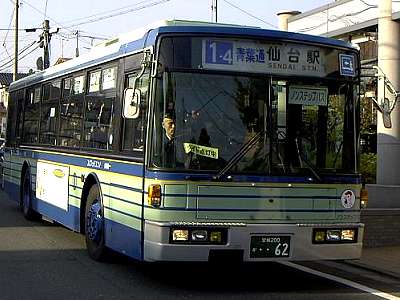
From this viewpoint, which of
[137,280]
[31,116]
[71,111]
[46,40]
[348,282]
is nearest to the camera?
[137,280]

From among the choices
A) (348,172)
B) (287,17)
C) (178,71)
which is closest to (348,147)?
(348,172)

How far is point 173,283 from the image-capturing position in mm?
8320

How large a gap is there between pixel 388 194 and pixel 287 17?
8739 millimetres

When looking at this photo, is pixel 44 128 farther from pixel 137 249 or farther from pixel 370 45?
pixel 370 45

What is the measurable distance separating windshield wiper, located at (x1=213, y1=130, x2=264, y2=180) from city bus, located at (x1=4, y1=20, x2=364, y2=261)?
11 millimetres

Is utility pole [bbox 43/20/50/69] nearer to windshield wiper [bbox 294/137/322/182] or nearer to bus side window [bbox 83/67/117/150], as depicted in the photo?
bus side window [bbox 83/67/117/150]

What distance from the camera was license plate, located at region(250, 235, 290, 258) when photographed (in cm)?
749

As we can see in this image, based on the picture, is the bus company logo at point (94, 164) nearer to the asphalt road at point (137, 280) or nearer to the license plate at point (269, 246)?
the asphalt road at point (137, 280)

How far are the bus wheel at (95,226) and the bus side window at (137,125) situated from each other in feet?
4.28

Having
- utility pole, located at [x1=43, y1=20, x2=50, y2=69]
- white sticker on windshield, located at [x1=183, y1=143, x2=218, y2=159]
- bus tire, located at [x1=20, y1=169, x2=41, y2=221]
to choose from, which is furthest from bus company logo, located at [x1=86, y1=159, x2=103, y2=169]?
utility pole, located at [x1=43, y1=20, x2=50, y2=69]

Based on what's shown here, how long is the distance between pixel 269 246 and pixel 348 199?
1.14 metres

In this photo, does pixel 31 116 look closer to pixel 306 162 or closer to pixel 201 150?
pixel 201 150

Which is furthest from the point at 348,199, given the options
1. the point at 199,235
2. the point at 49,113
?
the point at 49,113

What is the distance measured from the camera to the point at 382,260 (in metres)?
10.3
